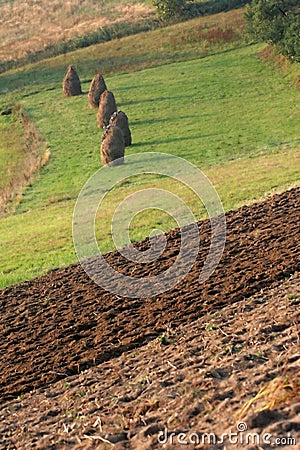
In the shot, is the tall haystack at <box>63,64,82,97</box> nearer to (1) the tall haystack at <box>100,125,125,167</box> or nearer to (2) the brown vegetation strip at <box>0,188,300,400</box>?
(1) the tall haystack at <box>100,125,125,167</box>

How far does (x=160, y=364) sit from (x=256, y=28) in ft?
132

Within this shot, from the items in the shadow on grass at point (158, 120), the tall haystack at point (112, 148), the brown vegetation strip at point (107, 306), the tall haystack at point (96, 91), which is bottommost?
the shadow on grass at point (158, 120)

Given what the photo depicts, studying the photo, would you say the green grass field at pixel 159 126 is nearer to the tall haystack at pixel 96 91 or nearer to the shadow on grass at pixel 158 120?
the shadow on grass at pixel 158 120

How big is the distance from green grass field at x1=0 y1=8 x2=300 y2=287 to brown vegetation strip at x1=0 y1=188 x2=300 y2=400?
2.55 m

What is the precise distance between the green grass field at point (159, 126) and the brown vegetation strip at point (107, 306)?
8.36 feet

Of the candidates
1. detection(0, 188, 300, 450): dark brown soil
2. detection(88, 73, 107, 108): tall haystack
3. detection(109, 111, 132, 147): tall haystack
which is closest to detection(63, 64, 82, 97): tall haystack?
detection(88, 73, 107, 108): tall haystack

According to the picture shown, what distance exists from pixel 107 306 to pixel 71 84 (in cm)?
3632

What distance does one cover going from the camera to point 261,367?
27.7 ft

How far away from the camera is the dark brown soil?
8086 millimetres

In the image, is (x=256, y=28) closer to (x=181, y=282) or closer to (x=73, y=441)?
(x=181, y=282)

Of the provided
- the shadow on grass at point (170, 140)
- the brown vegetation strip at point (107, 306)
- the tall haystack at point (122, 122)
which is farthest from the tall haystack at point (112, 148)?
the brown vegetation strip at point (107, 306)

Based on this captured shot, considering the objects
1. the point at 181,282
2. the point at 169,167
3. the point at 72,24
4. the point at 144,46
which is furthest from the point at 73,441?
the point at 72,24

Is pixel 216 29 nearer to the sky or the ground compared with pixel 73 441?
nearer to the ground

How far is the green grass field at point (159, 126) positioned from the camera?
21797 millimetres
